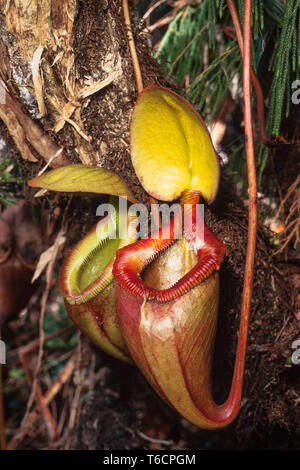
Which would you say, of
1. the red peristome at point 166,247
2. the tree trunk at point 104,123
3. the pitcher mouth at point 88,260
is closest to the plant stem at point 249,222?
the red peristome at point 166,247

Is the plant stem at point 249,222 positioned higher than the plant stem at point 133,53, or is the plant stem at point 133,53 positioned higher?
the plant stem at point 133,53

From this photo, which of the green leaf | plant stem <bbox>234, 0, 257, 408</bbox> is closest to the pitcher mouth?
the green leaf

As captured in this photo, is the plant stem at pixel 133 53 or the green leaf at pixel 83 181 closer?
the green leaf at pixel 83 181

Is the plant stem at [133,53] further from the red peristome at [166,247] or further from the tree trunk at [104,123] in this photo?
the red peristome at [166,247]

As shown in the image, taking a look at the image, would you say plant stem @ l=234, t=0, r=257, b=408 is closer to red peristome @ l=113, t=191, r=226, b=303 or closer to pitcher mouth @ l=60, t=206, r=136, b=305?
red peristome @ l=113, t=191, r=226, b=303

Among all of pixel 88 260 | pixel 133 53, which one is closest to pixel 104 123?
pixel 133 53

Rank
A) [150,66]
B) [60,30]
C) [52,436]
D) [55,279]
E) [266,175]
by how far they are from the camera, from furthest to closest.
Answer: [55,279] → [52,436] → [266,175] → [150,66] → [60,30]
